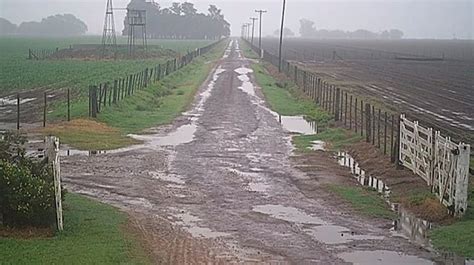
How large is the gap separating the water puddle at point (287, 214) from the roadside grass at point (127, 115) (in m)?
9.35

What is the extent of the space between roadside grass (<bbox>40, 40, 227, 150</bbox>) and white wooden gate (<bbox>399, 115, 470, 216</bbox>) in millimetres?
10383

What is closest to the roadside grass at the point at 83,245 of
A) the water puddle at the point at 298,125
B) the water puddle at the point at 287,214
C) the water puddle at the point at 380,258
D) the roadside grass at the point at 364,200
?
the water puddle at the point at 287,214

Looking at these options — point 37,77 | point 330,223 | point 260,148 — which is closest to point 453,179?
point 330,223

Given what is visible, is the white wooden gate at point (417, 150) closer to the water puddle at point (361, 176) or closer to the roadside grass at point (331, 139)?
the water puddle at point (361, 176)

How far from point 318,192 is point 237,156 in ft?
18.0

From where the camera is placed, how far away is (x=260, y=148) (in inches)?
961

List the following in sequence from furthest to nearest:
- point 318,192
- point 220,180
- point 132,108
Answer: point 132,108, point 220,180, point 318,192

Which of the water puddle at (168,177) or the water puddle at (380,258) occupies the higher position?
the water puddle at (380,258)

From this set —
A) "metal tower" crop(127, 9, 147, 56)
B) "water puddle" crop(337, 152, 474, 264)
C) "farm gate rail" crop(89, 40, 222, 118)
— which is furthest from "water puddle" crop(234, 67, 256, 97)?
"water puddle" crop(337, 152, 474, 264)

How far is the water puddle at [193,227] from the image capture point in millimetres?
13340

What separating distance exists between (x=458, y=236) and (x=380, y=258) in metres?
1.92

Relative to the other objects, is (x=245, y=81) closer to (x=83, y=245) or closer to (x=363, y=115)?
(x=363, y=115)

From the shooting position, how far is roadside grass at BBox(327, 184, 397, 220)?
15320 mm

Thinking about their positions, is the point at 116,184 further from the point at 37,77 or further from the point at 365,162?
the point at 37,77
